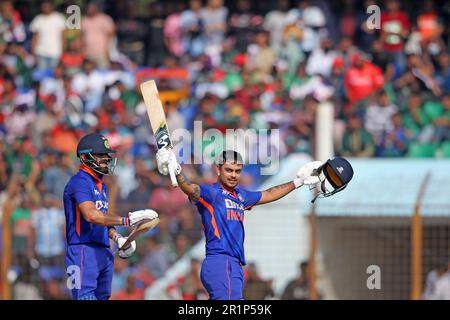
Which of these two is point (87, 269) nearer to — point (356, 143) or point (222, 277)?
point (222, 277)

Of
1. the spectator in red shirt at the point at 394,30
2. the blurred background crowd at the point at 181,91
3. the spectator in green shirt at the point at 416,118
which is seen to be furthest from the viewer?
the spectator in red shirt at the point at 394,30

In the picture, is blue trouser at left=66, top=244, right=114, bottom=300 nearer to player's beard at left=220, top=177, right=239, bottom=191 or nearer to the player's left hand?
the player's left hand

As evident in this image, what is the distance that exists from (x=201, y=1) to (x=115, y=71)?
83.7 inches

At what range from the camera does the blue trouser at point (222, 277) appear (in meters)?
9.94

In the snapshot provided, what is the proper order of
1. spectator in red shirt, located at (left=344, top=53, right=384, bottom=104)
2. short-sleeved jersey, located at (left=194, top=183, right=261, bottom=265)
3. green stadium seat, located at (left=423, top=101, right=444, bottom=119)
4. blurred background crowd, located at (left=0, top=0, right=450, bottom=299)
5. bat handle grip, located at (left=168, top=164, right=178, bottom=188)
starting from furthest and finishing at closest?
spectator in red shirt, located at (left=344, top=53, right=384, bottom=104) < green stadium seat, located at (left=423, top=101, right=444, bottom=119) < blurred background crowd, located at (left=0, top=0, right=450, bottom=299) < short-sleeved jersey, located at (left=194, top=183, right=261, bottom=265) < bat handle grip, located at (left=168, top=164, right=178, bottom=188)

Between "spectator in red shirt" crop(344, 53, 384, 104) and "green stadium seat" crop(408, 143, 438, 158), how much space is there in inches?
58.9

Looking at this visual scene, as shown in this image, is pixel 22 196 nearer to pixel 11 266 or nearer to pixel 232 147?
pixel 11 266

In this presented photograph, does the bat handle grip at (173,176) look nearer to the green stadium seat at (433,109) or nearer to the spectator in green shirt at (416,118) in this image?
the spectator in green shirt at (416,118)


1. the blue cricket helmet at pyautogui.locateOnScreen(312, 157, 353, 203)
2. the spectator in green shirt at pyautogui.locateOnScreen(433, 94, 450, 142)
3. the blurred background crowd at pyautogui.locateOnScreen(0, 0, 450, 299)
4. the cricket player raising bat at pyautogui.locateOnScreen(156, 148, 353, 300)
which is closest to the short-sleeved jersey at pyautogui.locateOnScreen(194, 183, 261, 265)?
the cricket player raising bat at pyautogui.locateOnScreen(156, 148, 353, 300)

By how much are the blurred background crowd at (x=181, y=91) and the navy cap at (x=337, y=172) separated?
144 inches

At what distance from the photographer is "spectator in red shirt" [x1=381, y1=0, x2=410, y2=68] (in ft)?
61.3

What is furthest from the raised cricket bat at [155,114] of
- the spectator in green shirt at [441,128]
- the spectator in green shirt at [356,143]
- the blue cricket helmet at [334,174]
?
the spectator in green shirt at [441,128]

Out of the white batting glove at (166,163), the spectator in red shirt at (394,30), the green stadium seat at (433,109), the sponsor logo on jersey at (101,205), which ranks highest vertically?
the spectator in red shirt at (394,30)

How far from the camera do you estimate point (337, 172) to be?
34.4ft
